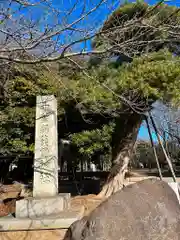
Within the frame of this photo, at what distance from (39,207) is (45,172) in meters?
0.71

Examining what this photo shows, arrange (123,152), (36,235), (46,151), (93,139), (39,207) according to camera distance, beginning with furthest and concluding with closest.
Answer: (123,152) → (93,139) → (46,151) → (39,207) → (36,235)

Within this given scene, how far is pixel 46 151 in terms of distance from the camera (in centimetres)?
479

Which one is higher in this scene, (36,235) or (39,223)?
(39,223)

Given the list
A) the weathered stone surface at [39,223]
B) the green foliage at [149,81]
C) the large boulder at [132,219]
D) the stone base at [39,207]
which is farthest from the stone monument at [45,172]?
the large boulder at [132,219]

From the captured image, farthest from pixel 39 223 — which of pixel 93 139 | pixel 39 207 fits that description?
pixel 93 139

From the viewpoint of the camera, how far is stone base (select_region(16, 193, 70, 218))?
413cm

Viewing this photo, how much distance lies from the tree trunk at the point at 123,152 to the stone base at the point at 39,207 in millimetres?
3492

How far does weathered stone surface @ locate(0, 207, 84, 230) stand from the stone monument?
0.79 ft

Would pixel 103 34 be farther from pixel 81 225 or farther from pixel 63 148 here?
pixel 63 148

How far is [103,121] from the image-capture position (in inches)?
340

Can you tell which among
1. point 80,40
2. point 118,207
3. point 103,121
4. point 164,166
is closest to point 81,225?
point 118,207

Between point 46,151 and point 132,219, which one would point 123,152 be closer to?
point 46,151

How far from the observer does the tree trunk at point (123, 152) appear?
7.59m

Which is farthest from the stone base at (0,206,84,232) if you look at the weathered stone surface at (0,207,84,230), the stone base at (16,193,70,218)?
the stone base at (16,193,70,218)
